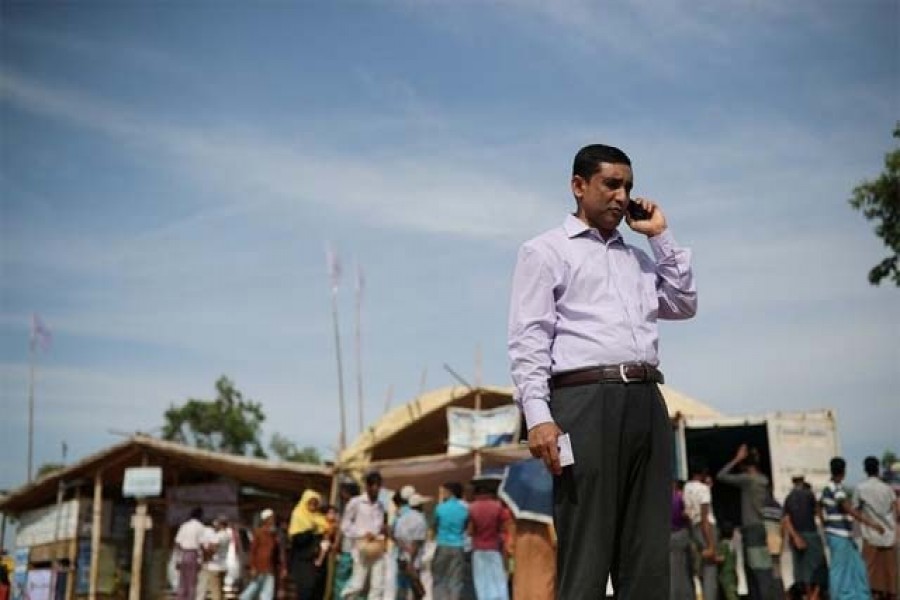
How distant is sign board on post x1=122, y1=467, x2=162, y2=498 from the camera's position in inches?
695

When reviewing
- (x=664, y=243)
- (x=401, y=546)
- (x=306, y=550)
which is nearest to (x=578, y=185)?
(x=664, y=243)

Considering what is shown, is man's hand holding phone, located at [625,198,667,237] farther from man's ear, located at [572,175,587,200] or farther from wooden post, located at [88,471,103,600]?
wooden post, located at [88,471,103,600]

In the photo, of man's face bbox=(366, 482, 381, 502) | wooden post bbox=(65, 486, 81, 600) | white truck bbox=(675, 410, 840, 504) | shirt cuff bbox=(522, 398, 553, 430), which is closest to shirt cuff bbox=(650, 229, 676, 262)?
shirt cuff bbox=(522, 398, 553, 430)

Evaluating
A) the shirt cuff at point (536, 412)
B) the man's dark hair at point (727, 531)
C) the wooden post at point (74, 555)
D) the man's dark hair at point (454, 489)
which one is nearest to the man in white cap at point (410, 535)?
the man's dark hair at point (454, 489)

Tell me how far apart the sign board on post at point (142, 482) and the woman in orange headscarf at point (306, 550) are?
6.97 meters

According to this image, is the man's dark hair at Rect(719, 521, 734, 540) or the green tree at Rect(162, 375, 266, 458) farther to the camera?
the green tree at Rect(162, 375, 266, 458)

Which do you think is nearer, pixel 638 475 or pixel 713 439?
pixel 638 475

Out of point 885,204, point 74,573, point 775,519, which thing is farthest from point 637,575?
point 74,573

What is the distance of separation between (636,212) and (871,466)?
774 centimetres

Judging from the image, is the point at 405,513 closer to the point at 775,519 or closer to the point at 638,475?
the point at 775,519

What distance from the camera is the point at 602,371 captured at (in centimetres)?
280

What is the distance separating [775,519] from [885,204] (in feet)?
19.3

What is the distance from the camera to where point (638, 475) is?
275 cm

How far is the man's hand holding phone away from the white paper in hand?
31.0 inches
